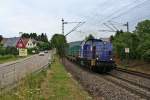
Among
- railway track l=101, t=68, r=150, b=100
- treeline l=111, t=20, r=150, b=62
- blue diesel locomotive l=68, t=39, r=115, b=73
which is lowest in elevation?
railway track l=101, t=68, r=150, b=100

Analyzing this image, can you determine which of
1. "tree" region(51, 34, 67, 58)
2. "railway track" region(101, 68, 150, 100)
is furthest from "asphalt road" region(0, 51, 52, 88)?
"tree" region(51, 34, 67, 58)

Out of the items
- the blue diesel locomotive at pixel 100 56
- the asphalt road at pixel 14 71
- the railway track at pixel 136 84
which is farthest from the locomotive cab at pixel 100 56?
the asphalt road at pixel 14 71

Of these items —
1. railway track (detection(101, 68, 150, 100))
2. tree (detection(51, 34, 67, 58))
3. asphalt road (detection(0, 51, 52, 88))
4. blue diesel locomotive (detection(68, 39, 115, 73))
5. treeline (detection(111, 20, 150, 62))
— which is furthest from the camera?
tree (detection(51, 34, 67, 58))

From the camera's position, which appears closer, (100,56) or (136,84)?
(136,84)

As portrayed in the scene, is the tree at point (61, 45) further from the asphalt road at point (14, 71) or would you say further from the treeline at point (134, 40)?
the asphalt road at point (14, 71)

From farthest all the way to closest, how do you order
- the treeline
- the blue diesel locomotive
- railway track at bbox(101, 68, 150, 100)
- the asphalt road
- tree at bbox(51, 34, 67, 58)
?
tree at bbox(51, 34, 67, 58) < the treeline < the blue diesel locomotive < the asphalt road < railway track at bbox(101, 68, 150, 100)

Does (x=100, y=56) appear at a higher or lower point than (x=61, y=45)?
lower

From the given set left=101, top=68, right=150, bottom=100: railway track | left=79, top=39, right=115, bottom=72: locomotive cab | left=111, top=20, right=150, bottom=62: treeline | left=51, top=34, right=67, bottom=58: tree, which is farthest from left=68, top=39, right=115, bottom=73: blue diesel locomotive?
left=51, top=34, right=67, bottom=58: tree

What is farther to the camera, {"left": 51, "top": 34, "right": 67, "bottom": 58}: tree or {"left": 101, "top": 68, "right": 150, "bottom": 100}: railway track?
{"left": 51, "top": 34, "right": 67, "bottom": 58}: tree

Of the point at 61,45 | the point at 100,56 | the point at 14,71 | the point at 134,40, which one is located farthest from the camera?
the point at 61,45

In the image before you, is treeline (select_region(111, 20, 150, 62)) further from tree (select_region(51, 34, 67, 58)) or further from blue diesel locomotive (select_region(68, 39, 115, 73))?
tree (select_region(51, 34, 67, 58))

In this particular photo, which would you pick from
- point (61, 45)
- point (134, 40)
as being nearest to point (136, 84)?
point (134, 40)

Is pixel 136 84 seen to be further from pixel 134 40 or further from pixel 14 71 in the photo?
pixel 134 40

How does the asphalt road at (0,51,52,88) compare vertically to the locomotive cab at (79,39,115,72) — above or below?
below
